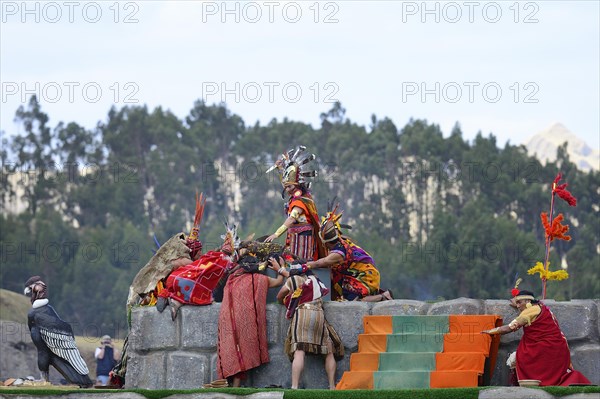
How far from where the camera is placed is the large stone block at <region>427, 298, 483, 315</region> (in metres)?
15.6

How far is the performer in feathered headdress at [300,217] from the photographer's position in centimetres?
1669

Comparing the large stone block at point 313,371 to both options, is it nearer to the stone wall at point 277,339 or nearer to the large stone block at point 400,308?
the stone wall at point 277,339

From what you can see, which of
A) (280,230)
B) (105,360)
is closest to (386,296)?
(280,230)

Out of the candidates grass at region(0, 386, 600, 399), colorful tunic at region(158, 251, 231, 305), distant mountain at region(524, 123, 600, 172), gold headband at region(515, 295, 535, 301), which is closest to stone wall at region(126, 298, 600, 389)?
colorful tunic at region(158, 251, 231, 305)

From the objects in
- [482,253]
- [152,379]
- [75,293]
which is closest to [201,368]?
[152,379]

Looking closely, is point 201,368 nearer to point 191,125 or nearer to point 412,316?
point 412,316

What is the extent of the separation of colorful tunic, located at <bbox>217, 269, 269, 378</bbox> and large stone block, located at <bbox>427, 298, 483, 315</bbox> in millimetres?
1942

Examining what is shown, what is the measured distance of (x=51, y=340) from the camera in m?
17.7

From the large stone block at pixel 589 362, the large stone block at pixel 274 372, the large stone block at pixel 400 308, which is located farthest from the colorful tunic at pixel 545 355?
the large stone block at pixel 274 372

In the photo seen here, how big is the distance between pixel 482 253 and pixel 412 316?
1168 inches

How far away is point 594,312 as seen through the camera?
15398 millimetres

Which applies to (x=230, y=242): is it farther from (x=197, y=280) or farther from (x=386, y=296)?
(x=386, y=296)

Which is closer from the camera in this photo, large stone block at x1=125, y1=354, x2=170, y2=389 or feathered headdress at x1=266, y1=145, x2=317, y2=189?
large stone block at x1=125, y1=354, x2=170, y2=389

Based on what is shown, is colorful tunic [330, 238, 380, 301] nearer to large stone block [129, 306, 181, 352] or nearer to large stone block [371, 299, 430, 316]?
large stone block [371, 299, 430, 316]
